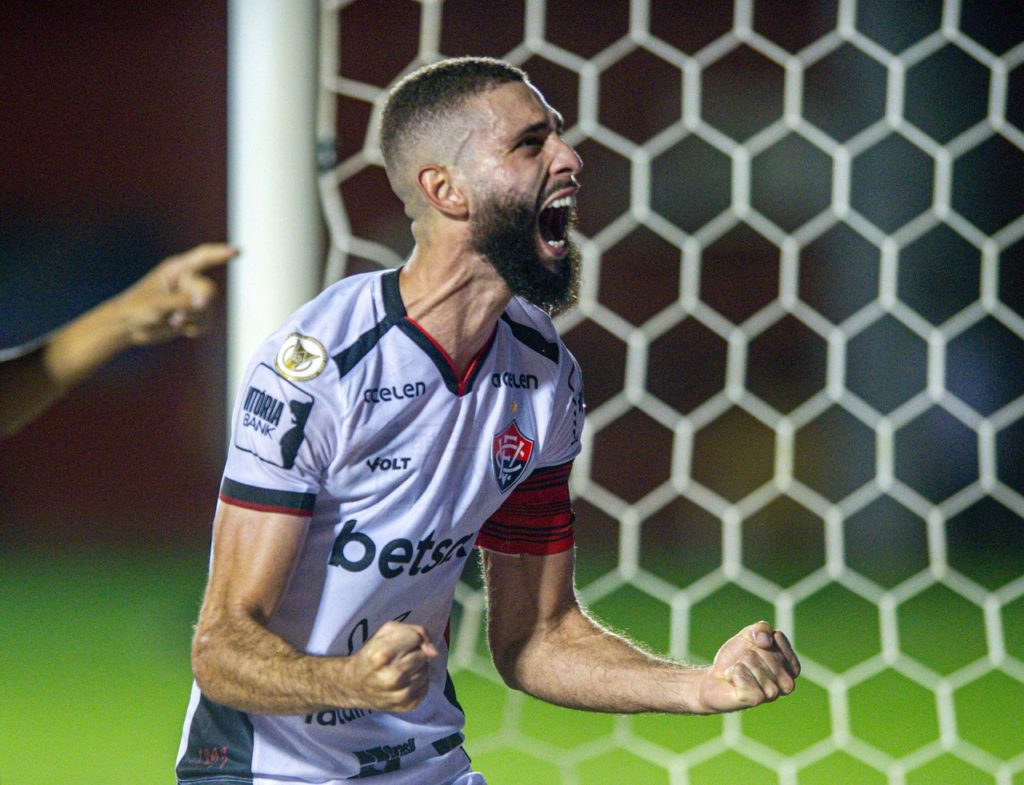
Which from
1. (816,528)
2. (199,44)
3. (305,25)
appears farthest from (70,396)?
(305,25)

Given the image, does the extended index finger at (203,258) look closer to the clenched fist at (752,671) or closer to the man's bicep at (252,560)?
the man's bicep at (252,560)

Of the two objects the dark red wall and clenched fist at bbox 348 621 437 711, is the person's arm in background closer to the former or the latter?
clenched fist at bbox 348 621 437 711

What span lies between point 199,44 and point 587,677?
13.5 ft

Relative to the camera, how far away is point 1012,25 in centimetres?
402

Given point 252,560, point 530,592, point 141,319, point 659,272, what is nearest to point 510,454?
point 530,592

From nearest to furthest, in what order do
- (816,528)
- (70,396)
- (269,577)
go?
(269,577) < (816,528) < (70,396)

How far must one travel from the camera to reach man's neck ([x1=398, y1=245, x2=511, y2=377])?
116 centimetres

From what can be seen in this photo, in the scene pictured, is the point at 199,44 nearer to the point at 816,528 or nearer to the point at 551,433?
the point at 816,528

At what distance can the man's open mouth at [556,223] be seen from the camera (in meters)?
1.16

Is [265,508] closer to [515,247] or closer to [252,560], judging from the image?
[252,560]

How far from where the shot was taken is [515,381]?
1.23m

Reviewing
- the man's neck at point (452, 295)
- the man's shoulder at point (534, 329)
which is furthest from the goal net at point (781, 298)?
the man's neck at point (452, 295)

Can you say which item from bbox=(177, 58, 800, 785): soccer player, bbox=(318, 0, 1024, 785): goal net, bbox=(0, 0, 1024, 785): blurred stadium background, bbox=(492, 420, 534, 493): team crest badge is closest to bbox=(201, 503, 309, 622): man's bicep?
bbox=(177, 58, 800, 785): soccer player

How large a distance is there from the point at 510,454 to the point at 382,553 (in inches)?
6.6
